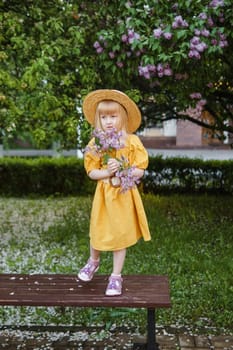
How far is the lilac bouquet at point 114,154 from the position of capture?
3.19 metres

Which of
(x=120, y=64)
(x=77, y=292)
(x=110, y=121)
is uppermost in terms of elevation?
(x=120, y=64)

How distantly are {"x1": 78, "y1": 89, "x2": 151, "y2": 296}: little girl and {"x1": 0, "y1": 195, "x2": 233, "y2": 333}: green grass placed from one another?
118 cm

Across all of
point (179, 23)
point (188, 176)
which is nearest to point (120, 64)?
point (179, 23)

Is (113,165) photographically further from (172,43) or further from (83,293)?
(172,43)

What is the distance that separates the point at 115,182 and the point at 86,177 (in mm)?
8389

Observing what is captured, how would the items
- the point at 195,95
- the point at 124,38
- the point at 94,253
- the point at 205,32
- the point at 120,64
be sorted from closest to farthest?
the point at 94,253 < the point at 205,32 < the point at 124,38 < the point at 120,64 < the point at 195,95

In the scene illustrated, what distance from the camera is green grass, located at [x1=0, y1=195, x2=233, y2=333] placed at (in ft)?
14.3

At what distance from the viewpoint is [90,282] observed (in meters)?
3.58

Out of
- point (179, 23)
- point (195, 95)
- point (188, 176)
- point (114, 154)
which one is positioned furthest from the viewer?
point (188, 176)

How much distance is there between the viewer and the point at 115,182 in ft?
10.7

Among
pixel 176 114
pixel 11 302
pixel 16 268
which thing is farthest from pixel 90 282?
pixel 176 114

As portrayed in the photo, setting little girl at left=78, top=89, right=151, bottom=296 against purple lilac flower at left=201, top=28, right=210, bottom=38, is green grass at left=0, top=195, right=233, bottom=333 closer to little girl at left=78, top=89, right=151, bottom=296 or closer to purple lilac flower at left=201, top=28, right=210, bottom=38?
little girl at left=78, top=89, right=151, bottom=296

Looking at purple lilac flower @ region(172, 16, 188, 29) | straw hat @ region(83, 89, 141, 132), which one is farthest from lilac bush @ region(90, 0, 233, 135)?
straw hat @ region(83, 89, 141, 132)

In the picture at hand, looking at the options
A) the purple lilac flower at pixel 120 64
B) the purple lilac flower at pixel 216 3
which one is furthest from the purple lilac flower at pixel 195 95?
the purple lilac flower at pixel 216 3
